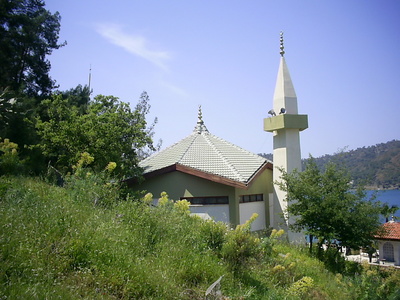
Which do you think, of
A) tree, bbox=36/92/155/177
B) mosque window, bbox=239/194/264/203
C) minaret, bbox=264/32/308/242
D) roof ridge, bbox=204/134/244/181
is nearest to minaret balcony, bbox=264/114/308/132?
minaret, bbox=264/32/308/242

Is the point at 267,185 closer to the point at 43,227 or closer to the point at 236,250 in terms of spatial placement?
the point at 236,250

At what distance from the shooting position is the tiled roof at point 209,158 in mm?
17672

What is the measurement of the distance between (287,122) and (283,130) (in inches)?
20.8

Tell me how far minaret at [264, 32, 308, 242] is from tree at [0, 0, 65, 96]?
46.2ft

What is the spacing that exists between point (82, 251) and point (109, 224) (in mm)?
1222

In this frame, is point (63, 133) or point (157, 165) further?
point (157, 165)

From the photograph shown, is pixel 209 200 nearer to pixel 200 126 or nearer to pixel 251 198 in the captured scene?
pixel 251 198

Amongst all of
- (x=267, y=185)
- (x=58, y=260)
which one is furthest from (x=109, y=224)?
(x=267, y=185)

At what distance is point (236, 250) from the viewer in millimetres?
6914

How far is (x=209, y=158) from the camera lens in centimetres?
1895

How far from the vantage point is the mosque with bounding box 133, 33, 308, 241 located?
17.4 m

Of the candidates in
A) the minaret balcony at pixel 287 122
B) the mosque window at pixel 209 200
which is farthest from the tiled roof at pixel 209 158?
the minaret balcony at pixel 287 122

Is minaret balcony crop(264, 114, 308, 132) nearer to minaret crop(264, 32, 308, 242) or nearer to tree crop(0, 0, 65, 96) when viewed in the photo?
minaret crop(264, 32, 308, 242)

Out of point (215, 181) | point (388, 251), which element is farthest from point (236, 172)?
point (388, 251)
